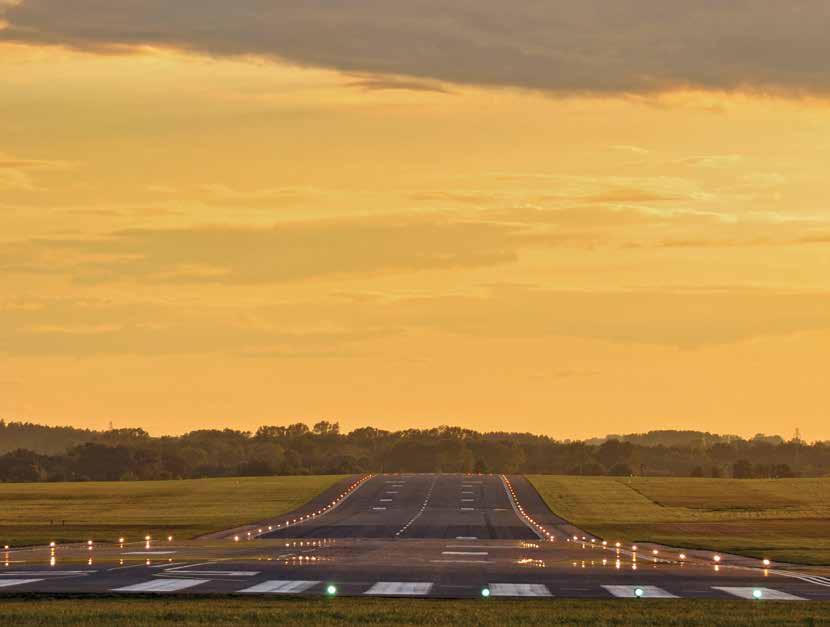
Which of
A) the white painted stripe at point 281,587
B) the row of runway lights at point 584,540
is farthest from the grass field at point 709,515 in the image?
the white painted stripe at point 281,587

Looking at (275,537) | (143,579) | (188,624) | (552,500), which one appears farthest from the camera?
(552,500)

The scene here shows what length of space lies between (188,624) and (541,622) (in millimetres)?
10269

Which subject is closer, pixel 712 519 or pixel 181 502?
pixel 712 519

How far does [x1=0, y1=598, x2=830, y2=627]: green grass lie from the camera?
40938 millimetres

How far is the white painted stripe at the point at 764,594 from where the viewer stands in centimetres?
5166

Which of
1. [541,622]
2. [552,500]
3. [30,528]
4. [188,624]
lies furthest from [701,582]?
[552,500]

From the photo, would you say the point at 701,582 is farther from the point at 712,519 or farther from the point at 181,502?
the point at 181,502

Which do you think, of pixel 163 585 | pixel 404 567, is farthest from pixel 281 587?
pixel 404 567

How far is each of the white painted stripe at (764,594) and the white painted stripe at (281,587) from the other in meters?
16.3

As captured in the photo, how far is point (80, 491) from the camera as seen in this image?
636 feet

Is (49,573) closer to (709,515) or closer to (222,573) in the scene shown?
(222,573)

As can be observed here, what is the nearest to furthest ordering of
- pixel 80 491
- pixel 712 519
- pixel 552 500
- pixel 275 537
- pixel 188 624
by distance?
pixel 188 624 < pixel 275 537 < pixel 712 519 < pixel 552 500 < pixel 80 491

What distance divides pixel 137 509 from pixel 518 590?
10857 cm

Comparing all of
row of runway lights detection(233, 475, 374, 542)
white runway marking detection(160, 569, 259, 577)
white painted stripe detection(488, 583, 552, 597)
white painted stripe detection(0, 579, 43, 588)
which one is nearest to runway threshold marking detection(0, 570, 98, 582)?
white painted stripe detection(0, 579, 43, 588)
